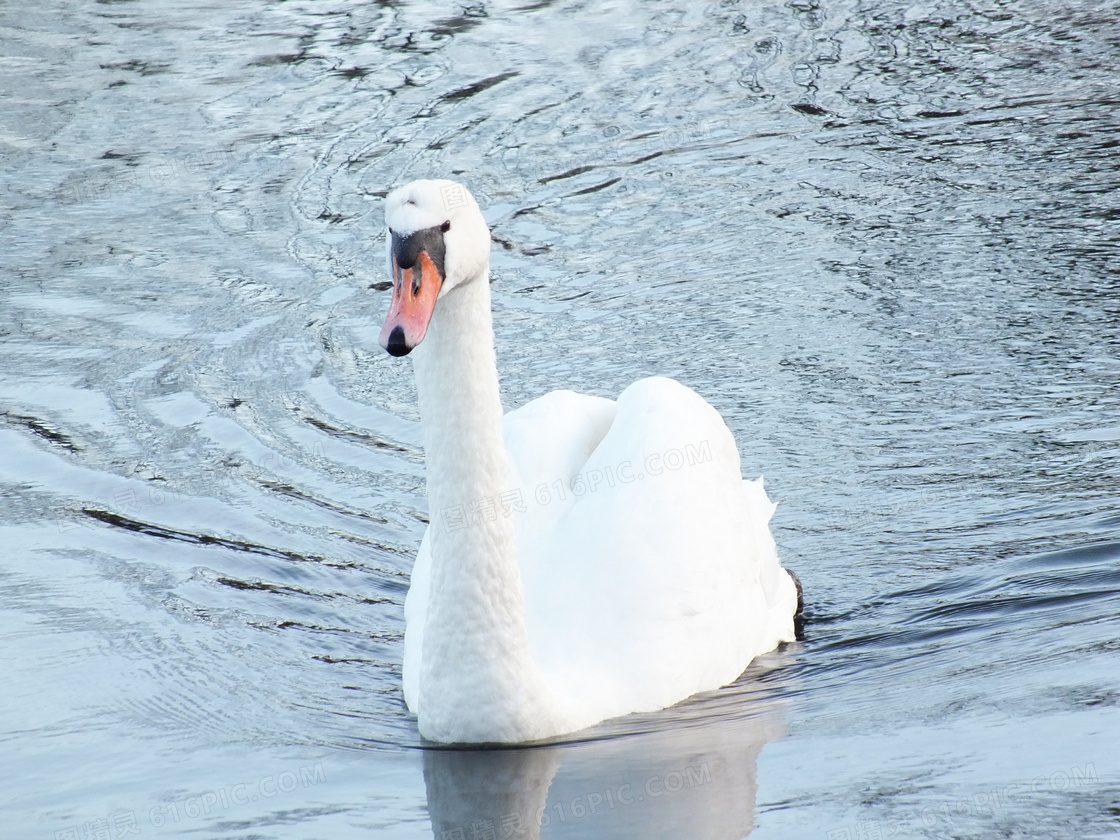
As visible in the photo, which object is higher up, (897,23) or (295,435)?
(897,23)

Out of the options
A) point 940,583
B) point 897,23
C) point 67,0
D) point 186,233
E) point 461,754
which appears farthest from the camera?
point 67,0

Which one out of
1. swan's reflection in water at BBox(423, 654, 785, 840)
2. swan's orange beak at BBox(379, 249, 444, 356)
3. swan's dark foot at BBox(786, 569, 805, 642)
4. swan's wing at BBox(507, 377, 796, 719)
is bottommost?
swan's dark foot at BBox(786, 569, 805, 642)

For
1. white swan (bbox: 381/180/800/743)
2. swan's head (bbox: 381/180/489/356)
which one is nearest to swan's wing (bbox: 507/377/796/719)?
white swan (bbox: 381/180/800/743)

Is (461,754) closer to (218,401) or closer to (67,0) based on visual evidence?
(218,401)

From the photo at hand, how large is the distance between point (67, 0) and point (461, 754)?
50.2 ft

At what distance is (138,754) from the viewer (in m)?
5.70

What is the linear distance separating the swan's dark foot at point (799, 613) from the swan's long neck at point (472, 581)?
1.72 m

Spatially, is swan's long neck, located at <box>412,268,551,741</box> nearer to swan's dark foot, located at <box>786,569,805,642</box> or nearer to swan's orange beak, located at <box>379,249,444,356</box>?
swan's orange beak, located at <box>379,249,444,356</box>

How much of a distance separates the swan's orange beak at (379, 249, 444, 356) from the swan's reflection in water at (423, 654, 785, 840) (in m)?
1.55

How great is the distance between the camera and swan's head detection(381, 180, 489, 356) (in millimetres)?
4770

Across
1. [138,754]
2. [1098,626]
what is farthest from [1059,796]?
[138,754]

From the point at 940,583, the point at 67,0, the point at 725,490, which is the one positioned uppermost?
the point at 67,0

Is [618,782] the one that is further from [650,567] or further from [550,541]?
[550,541]

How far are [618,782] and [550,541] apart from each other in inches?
50.8
